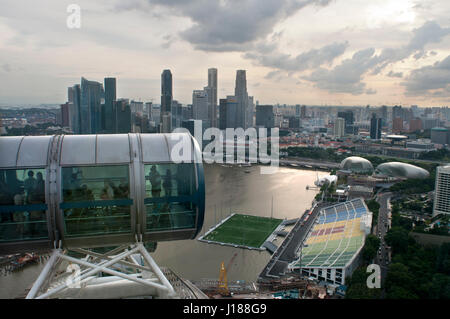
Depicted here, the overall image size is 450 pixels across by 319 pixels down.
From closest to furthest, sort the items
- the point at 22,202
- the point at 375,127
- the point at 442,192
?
the point at 22,202 → the point at 442,192 → the point at 375,127

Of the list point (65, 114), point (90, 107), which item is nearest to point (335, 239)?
point (90, 107)

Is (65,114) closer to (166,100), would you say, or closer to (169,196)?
(166,100)

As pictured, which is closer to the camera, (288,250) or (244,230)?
(288,250)

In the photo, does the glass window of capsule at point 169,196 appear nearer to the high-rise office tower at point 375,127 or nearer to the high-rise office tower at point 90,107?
the high-rise office tower at point 90,107

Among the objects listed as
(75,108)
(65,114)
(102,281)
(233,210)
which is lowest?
(233,210)

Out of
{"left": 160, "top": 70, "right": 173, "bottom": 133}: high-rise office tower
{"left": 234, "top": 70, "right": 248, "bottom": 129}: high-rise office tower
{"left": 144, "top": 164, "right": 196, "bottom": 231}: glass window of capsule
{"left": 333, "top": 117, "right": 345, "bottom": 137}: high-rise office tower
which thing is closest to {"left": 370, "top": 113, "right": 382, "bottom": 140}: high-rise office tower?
{"left": 333, "top": 117, "right": 345, "bottom": 137}: high-rise office tower

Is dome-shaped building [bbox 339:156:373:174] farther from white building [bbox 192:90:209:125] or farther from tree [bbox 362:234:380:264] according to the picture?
white building [bbox 192:90:209:125]

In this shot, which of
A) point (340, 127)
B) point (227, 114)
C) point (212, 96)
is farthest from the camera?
point (340, 127)
